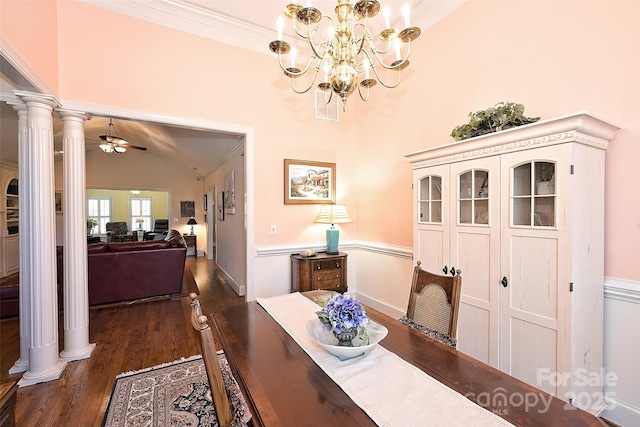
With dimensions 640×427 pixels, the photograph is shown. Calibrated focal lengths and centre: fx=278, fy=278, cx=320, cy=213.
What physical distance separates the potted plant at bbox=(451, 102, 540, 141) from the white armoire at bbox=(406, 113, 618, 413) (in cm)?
15

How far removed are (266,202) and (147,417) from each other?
2.15 meters

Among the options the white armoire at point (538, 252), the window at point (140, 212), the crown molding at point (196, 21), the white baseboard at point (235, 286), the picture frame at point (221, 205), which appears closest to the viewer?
the white armoire at point (538, 252)

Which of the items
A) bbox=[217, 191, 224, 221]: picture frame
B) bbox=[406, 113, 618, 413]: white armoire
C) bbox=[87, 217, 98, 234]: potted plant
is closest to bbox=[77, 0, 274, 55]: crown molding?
bbox=[406, 113, 618, 413]: white armoire

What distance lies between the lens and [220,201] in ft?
21.0

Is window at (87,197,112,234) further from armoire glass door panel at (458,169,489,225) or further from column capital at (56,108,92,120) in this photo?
armoire glass door panel at (458,169,489,225)

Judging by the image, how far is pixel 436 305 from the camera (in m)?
1.58

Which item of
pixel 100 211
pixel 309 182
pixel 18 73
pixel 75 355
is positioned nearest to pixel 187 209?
pixel 100 211

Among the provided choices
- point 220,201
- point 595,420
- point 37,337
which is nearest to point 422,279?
point 595,420

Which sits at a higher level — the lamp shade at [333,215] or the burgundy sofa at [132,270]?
the lamp shade at [333,215]

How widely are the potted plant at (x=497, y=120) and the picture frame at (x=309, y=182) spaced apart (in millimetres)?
1813

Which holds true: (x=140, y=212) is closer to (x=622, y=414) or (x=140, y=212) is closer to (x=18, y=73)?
(x=18, y=73)

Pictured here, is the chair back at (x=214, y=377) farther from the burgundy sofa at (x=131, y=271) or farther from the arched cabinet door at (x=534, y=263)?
the burgundy sofa at (x=131, y=271)

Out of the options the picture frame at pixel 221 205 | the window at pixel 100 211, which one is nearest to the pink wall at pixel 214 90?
the picture frame at pixel 221 205

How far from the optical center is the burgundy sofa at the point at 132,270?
3.86 m
